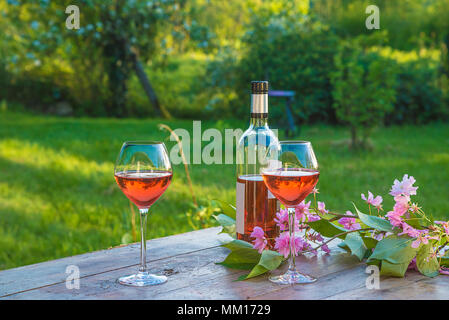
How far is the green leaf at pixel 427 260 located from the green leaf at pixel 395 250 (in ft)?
0.09

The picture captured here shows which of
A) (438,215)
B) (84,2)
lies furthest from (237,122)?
(438,215)

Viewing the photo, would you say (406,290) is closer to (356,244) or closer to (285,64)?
(356,244)

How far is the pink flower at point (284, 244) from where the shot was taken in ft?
4.34

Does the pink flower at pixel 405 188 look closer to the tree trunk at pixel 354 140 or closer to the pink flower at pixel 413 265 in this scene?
the pink flower at pixel 413 265

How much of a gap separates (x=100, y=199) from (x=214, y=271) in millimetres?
3506

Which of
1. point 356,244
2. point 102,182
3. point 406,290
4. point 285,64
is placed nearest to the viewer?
point 406,290

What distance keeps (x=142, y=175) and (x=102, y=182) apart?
13.1ft

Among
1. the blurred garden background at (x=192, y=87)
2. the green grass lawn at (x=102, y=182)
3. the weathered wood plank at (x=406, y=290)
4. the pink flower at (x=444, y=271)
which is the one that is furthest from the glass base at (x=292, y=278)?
the blurred garden background at (x=192, y=87)

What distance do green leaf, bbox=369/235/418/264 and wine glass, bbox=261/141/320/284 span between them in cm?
18

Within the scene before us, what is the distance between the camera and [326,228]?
1.42 meters

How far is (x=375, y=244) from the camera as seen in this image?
138 centimetres

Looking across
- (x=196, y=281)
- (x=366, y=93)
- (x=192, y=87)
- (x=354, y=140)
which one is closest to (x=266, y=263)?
(x=196, y=281)

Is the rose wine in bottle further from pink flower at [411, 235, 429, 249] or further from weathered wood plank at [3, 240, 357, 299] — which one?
pink flower at [411, 235, 429, 249]

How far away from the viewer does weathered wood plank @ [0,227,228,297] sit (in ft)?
4.10
